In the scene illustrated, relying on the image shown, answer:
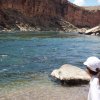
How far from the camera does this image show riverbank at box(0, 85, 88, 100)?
15.5 metres

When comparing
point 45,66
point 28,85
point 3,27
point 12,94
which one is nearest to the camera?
point 12,94

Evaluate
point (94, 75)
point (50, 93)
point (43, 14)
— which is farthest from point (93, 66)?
point (43, 14)

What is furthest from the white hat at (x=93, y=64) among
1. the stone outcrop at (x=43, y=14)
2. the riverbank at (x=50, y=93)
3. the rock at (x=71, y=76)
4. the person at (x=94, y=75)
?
the stone outcrop at (x=43, y=14)

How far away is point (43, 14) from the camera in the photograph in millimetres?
146125

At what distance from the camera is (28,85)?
714 inches

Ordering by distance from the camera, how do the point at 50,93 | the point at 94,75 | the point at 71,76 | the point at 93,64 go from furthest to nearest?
the point at 71,76 → the point at 50,93 → the point at 94,75 → the point at 93,64

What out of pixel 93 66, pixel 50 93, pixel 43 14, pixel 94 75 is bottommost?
pixel 43 14

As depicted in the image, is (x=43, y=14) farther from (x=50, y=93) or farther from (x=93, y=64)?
(x=93, y=64)

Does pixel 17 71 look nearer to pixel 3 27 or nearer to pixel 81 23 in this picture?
pixel 3 27

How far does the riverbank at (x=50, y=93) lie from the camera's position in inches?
609

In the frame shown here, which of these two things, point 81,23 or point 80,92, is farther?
point 81,23

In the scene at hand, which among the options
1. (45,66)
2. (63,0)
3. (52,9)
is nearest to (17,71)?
(45,66)

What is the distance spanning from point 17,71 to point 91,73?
17.3 m

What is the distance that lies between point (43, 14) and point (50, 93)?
131080 mm
